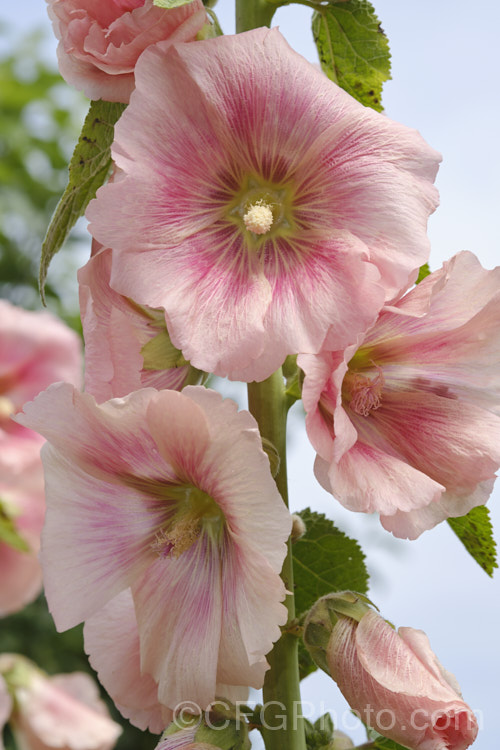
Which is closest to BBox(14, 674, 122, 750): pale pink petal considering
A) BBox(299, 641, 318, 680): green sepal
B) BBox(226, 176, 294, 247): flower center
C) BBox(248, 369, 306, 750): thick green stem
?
BBox(299, 641, 318, 680): green sepal

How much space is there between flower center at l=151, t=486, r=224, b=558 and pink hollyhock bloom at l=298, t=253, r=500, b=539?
0.12 metres

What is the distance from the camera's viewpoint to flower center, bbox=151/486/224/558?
73cm

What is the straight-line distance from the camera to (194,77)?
672 mm

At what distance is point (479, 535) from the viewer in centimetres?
83

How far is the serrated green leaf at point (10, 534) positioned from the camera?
4.39 feet

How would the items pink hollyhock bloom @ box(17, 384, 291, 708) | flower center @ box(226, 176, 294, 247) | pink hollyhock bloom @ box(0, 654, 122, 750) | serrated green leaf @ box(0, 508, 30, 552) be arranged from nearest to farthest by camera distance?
1. pink hollyhock bloom @ box(17, 384, 291, 708)
2. flower center @ box(226, 176, 294, 247)
3. serrated green leaf @ box(0, 508, 30, 552)
4. pink hollyhock bloom @ box(0, 654, 122, 750)

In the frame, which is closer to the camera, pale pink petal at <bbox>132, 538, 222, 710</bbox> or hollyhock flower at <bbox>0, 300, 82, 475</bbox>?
pale pink petal at <bbox>132, 538, 222, 710</bbox>

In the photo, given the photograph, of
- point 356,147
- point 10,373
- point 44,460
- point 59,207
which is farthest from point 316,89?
point 10,373

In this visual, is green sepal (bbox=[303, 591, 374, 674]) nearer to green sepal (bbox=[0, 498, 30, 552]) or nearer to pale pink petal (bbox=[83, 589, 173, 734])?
pale pink petal (bbox=[83, 589, 173, 734])

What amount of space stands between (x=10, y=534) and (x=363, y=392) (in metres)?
0.82

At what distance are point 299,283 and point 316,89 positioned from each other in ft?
0.50

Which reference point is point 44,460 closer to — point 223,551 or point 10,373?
point 223,551

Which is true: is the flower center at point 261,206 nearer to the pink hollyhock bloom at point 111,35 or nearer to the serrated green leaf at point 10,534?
the pink hollyhock bloom at point 111,35

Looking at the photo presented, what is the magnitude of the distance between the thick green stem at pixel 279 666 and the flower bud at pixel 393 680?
0.04 m
